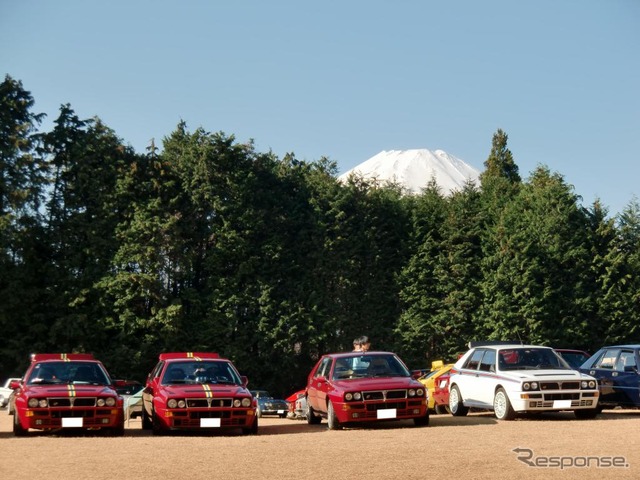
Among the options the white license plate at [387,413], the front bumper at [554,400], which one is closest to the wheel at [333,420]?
the white license plate at [387,413]

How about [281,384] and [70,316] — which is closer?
[70,316]

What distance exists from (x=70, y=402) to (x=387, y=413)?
5.71 meters

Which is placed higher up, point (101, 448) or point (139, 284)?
point (139, 284)

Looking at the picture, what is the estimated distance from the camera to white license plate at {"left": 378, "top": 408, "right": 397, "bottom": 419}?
1898cm

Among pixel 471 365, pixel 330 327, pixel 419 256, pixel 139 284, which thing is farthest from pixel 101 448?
pixel 419 256

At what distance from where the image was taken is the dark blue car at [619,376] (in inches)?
870

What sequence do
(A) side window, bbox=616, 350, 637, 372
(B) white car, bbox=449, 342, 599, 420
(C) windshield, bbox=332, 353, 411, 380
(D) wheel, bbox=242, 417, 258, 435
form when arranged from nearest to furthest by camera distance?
(D) wheel, bbox=242, 417, 258, 435 < (B) white car, bbox=449, 342, 599, 420 < (C) windshield, bbox=332, 353, 411, 380 < (A) side window, bbox=616, 350, 637, 372

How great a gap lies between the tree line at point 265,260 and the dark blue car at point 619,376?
28195 mm

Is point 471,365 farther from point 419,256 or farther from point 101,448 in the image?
point 419,256

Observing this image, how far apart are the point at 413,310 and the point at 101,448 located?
39073 mm

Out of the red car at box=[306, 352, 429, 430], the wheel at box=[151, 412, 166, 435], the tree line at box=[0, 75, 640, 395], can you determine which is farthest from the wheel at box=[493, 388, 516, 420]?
the tree line at box=[0, 75, 640, 395]

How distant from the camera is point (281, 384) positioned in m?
52.1

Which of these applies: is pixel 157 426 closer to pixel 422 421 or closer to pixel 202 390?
pixel 202 390

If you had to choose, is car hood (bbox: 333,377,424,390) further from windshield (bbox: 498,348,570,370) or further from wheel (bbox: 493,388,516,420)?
windshield (bbox: 498,348,570,370)
